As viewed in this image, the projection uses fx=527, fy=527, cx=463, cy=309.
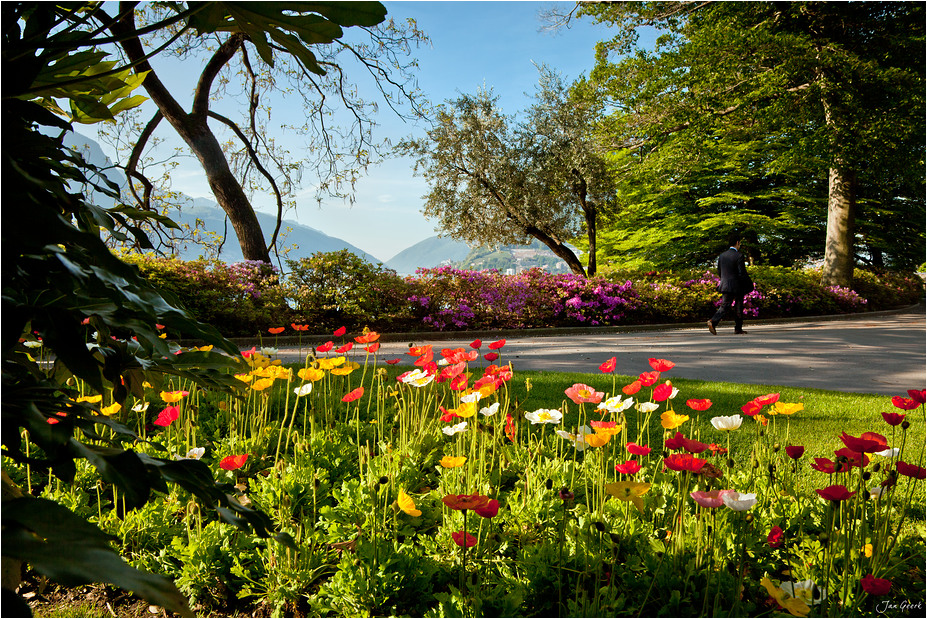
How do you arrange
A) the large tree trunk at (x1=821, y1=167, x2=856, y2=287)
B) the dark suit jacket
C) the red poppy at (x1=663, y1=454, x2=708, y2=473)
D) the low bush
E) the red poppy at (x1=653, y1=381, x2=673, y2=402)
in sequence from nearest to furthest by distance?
the red poppy at (x1=663, y1=454, x2=708, y2=473), the red poppy at (x1=653, y1=381, x2=673, y2=402), the low bush, the dark suit jacket, the large tree trunk at (x1=821, y1=167, x2=856, y2=287)

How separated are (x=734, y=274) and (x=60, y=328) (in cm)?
1049

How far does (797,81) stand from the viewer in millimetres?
14211

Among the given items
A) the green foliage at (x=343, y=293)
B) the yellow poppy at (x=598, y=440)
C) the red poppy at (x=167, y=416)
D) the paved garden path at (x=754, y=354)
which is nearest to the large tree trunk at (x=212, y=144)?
the green foliage at (x=343, y=293)

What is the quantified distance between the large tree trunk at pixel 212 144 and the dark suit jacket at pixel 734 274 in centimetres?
882

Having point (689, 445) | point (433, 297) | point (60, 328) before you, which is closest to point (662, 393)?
point (689, 445)

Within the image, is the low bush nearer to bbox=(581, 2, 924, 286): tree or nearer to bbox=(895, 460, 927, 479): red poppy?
bbox=(581, 2, 924, 286): tree

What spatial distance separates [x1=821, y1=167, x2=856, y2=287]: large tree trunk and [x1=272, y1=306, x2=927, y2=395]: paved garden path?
507 centimetres

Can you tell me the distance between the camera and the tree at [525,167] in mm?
18969

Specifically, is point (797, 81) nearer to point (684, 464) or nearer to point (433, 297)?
point (433, 297)

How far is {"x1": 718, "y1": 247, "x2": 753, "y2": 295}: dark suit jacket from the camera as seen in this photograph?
31.6ft

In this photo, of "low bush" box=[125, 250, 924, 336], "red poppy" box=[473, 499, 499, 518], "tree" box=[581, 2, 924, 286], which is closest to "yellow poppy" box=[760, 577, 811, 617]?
"red poppy" box=[473, 499, 499, 518]

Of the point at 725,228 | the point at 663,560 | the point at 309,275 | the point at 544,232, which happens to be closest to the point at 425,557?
the point at 663,560

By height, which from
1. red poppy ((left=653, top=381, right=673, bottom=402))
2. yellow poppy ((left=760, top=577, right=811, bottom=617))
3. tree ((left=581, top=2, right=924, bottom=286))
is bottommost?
yellow poppy ((left=760, top=577, right=811, bottom=617))

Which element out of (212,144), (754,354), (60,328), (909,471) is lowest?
(754,354)
